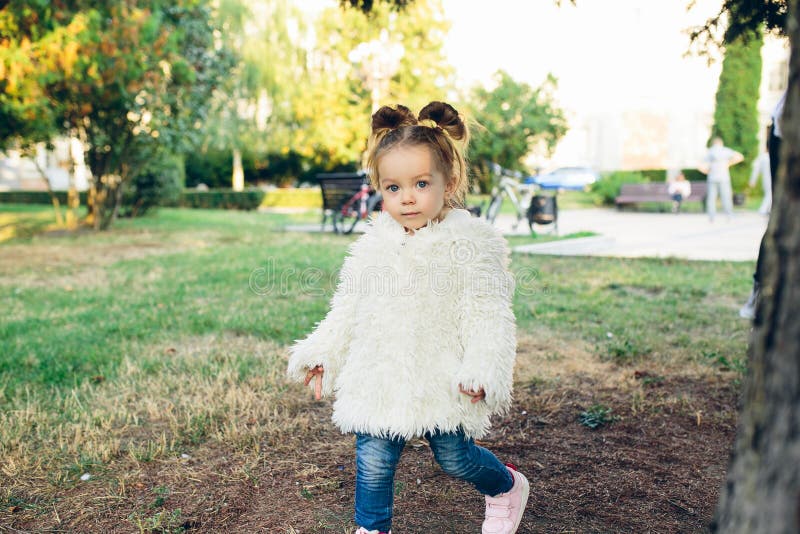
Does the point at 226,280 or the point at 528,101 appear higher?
the point at 528,101

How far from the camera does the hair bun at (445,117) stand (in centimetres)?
216

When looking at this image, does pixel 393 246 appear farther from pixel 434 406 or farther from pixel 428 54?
pixel 428 54

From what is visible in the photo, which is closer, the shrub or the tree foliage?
the shrub

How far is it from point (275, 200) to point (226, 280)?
1881 cm

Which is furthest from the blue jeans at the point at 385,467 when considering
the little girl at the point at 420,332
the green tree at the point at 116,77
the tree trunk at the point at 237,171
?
the tree trunk at the point at 237,171

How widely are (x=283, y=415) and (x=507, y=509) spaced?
1.41 m

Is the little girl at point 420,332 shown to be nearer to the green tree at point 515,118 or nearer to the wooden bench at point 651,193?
the wooden bench at point 651,193

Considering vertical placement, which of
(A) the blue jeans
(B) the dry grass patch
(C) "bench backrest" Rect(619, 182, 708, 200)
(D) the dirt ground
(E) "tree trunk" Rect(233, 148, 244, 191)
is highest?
(E) "tree trunk" Rect(233, 148, 244, 191)

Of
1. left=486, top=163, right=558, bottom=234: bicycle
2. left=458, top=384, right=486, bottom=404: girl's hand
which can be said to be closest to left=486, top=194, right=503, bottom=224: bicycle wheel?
left=486, top=163, right=558, bottom=234: bicycle

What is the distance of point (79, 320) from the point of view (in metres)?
5.18

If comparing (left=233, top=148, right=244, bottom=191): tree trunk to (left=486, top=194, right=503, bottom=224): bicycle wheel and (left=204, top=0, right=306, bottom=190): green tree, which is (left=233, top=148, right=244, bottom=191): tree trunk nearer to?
(left=204, top=0, right=306, bottom=190): green tree

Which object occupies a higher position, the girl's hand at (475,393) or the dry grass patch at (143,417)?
the girl's hand at (475,393)

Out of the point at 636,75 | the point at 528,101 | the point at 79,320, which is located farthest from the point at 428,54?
the point at 79,320

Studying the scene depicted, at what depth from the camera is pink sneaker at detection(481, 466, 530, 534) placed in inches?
82.7
